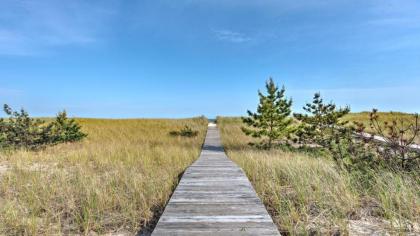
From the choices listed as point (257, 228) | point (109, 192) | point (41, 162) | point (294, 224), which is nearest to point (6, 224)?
point (109, 192)

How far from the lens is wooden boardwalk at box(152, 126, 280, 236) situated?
3336 mm

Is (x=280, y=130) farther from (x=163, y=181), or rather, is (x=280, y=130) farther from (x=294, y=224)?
(x=294, y=224)

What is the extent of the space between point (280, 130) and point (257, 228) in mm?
10037

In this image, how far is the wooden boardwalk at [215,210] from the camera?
3.34m

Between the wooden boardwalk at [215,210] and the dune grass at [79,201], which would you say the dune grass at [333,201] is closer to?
the wooden boardwalk at [215,210]

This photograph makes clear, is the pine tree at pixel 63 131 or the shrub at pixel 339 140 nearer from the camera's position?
the shrub at pixel 339 140

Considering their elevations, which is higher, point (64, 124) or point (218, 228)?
point (64, 124)

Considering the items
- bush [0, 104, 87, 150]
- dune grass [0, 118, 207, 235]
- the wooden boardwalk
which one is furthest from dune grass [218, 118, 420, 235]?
bush [0, 104, 87, 150]

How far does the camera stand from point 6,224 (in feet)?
13.8

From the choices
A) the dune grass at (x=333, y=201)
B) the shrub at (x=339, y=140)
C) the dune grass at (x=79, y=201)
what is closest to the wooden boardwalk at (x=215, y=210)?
the dune grass at (x=333, y=201)

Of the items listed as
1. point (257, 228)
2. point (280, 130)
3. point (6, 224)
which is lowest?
point (6, 224)

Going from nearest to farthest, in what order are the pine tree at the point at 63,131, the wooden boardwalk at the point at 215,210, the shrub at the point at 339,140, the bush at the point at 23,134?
1. the wooden boardwalk at the point at 215,210
2. the shrub at the point at 339,140
3. the bush at the point at 23,134
4. the pine tree at the point at 63,131

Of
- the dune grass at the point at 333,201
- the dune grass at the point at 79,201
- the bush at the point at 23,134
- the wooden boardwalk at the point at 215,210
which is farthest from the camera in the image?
the bush at the point at 23,134

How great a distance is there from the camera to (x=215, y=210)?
4.03 m
